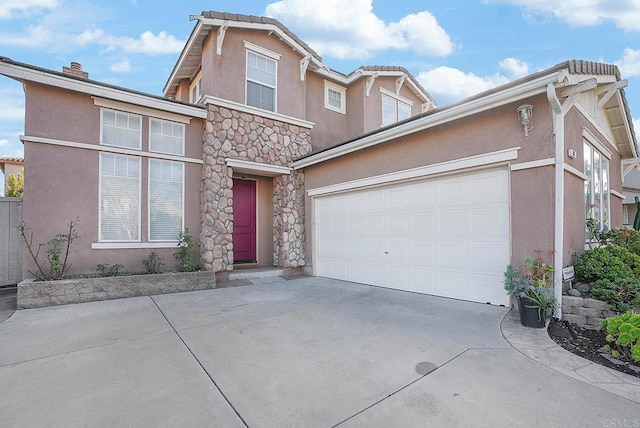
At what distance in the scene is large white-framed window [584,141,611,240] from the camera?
5.80 meters

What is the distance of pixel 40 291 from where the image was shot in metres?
5.17

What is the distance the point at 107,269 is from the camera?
6180 mm

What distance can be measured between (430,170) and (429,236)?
131 centimetres

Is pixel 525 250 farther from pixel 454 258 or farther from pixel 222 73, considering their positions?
pixel 222 73

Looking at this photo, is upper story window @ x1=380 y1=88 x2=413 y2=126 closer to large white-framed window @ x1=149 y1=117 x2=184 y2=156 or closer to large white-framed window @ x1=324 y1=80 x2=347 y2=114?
large white-framed window @ x1=324 y1=80 x2=347 y2=114

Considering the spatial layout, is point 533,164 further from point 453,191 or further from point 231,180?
point 231,180

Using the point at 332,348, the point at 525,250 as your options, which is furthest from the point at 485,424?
the point at 525,250

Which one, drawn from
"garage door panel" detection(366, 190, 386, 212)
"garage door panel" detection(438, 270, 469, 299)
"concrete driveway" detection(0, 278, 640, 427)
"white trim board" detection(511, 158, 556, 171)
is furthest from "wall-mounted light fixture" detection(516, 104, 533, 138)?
"garage door panel" detection(366, 190, 386, 212)

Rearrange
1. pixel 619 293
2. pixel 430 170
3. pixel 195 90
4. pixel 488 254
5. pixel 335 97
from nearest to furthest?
pixel 619 293 < pixel 488 254 < pixel 430 170 < pixel 195 90 < pixel 335 97

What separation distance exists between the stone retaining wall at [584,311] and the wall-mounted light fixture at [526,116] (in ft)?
8.18

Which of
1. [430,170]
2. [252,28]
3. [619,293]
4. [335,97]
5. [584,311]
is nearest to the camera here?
[619,293]

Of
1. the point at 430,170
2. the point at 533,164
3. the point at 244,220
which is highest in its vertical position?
the point at 430,170

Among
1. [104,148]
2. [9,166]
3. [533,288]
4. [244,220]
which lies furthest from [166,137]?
[9,166]

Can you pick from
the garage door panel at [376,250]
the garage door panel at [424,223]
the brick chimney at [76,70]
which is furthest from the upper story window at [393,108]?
the brick chimney at [76,70]
